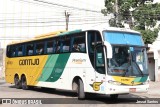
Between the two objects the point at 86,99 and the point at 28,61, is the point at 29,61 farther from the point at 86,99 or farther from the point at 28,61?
the point at 86,99

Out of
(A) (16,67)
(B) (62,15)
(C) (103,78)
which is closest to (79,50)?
(C) (103,78)

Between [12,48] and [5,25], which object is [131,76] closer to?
[12,48]

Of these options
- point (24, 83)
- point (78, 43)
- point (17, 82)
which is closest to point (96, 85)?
point (78, 43)

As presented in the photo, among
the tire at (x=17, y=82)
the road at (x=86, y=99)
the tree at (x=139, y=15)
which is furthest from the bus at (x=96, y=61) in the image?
the tree at (x=139, y=15)

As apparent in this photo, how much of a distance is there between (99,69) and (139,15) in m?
18.9

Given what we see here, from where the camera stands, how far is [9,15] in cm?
6116

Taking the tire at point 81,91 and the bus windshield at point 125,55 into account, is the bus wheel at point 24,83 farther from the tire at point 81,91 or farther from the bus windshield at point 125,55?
the bus windshield at point 125,55

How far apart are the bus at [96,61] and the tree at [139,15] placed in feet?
45.6

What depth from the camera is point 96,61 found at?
54.7 ft

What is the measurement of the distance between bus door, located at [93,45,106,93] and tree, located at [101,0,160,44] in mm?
17100

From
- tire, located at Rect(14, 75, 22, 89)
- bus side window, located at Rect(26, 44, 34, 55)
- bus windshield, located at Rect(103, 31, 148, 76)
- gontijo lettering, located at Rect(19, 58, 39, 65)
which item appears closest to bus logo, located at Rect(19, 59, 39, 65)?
gontijo lettering, located at Rect(19, 58, 39, 65)

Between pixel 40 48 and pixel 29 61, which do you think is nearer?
pixel 40 48

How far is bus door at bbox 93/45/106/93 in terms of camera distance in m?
16.1

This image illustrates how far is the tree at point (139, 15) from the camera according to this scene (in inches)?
1329
